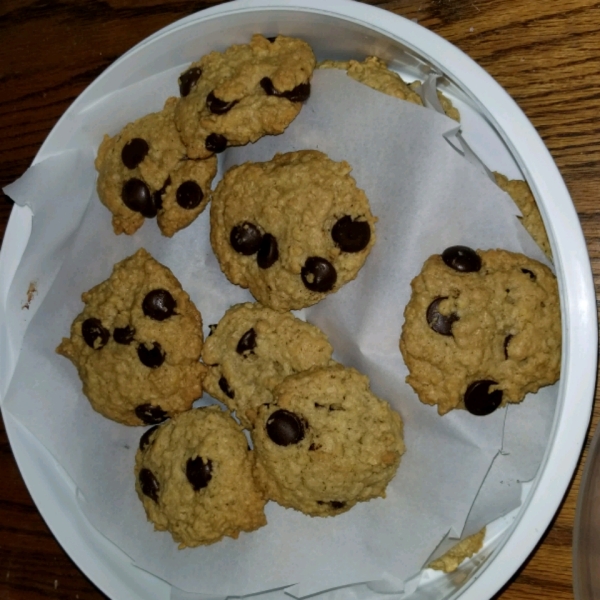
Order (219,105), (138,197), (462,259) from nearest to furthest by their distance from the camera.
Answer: (462,259) → (219,105) → (138,197)

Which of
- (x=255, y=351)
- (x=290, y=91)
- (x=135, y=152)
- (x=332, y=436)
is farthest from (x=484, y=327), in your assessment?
(x=135, y=152)

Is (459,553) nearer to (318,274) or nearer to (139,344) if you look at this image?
(318,274)

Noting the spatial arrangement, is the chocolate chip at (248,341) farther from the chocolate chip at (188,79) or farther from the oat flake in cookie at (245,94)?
the chocolate chip at (188,79)

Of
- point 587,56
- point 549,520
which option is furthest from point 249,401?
point 587,56

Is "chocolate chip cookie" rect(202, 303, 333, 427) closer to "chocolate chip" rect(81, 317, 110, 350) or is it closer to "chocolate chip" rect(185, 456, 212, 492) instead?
"chocolate chip" rect(185, 456, 212, 492)

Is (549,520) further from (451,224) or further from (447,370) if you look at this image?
(451,224)

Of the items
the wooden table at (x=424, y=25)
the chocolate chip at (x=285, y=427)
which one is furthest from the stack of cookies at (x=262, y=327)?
the wooden table at (x=424, y=25)

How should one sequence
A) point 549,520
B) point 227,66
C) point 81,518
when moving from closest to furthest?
point 549,520 < point 227,66 < point 81,518
